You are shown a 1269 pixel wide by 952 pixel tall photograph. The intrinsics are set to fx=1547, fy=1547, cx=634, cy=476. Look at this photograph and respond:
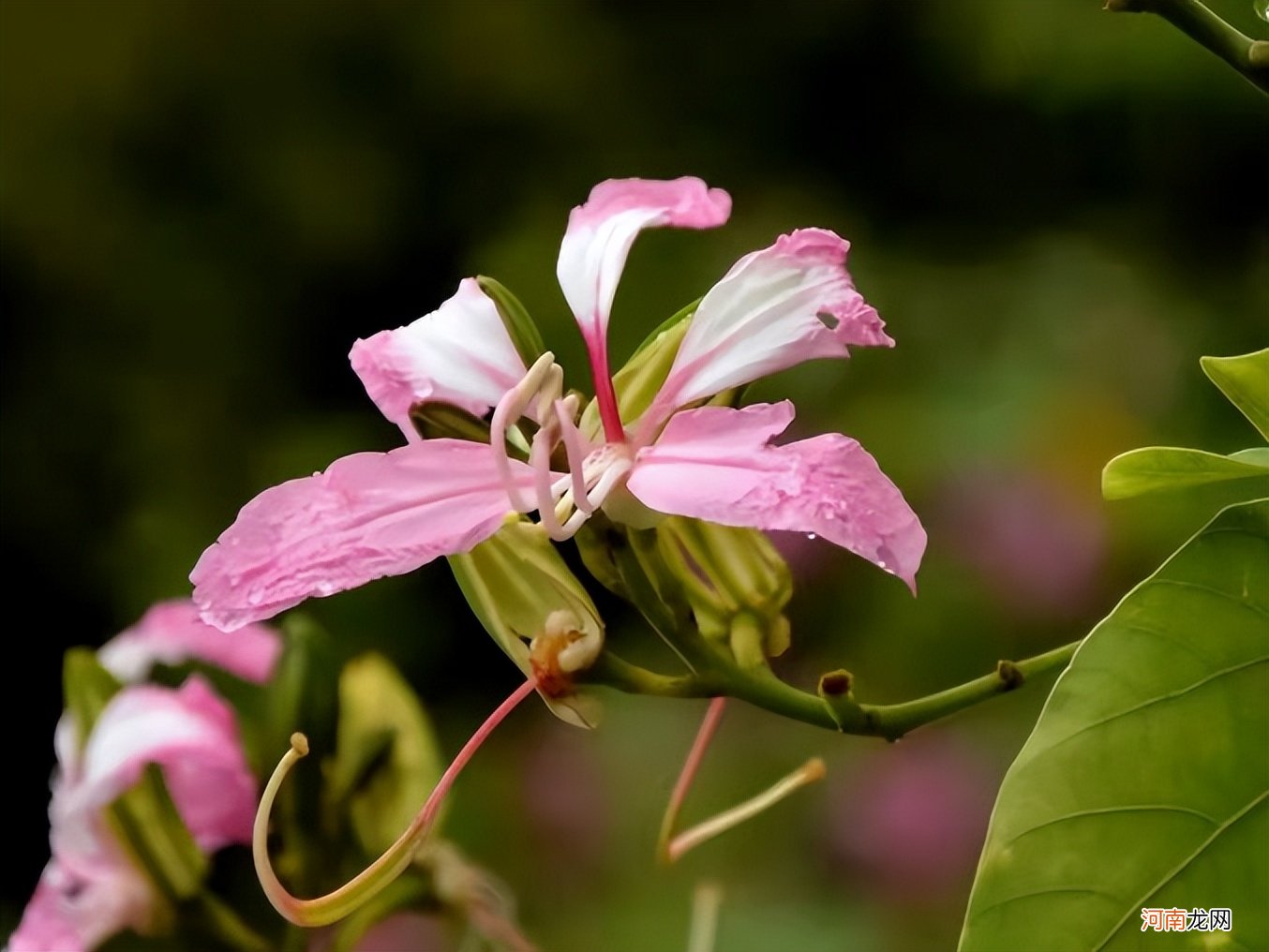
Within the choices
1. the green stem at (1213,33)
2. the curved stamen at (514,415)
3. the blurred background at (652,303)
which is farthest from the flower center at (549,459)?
the blurred background at (652,303)

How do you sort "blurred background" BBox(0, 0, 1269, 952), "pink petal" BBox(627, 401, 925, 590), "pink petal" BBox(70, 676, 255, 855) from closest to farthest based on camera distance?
"pink petal" BBox(627, 401, 925, 590)
"pink petal" BBox(70, 676, 255, 855)
"blurred background" BBox(0, 0, 1269, 952)

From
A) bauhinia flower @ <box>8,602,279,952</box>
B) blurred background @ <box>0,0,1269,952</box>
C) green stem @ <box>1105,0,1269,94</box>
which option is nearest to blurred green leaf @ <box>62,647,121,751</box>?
bauhinia flower @ <box>8,602,279,952</box>

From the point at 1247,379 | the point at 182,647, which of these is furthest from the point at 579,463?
the point at 182,647

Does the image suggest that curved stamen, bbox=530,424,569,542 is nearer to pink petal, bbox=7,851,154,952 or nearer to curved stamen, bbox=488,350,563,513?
curved stamen, bbox=488,350,563,513

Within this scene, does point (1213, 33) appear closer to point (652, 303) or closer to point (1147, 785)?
point (1147, 785)

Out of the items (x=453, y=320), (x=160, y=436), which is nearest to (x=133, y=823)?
(x=453, y=320)

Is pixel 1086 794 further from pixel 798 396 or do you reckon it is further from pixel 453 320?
pixel 798 396
